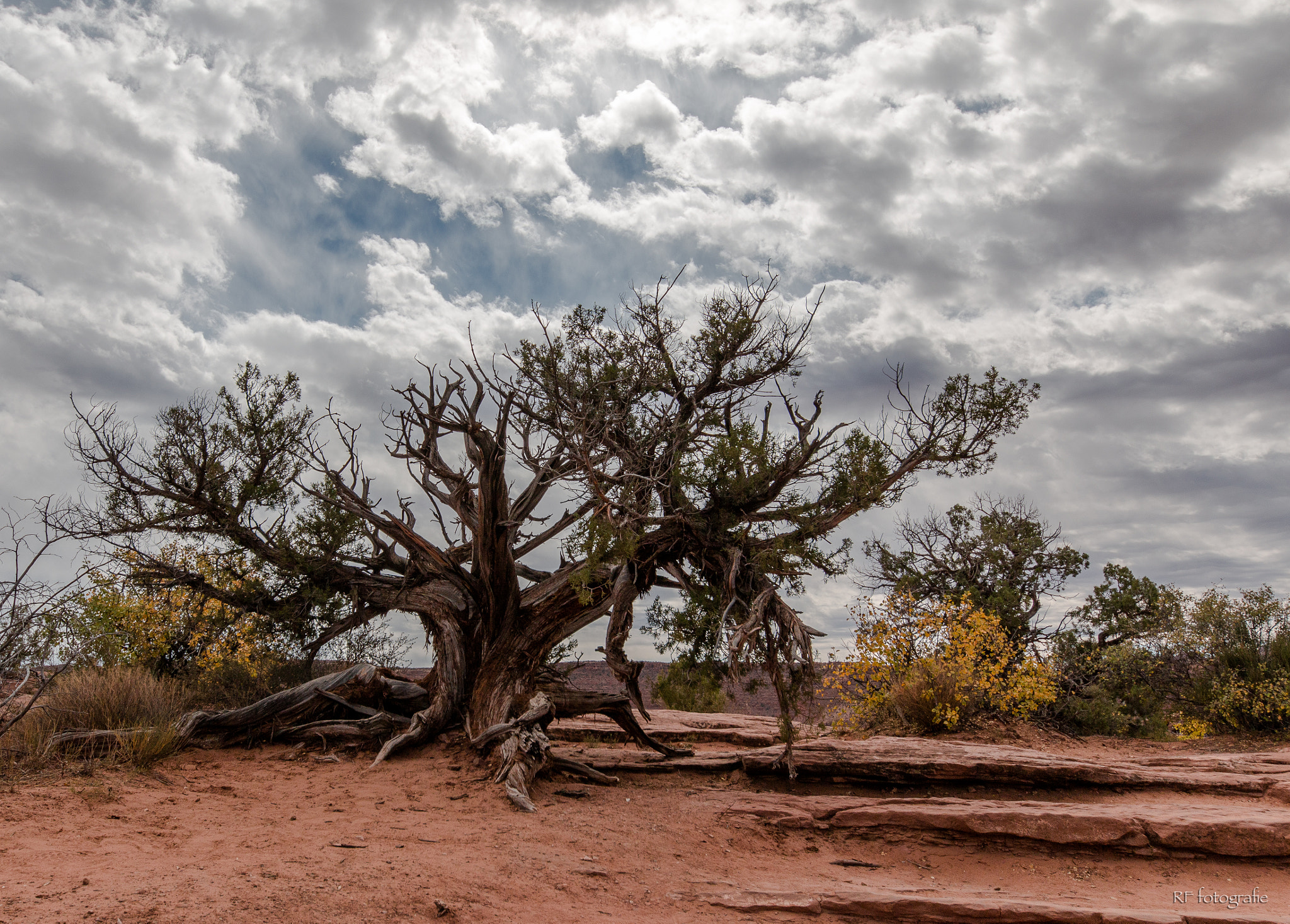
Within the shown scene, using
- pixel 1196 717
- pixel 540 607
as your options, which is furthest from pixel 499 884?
pixel 1196 717

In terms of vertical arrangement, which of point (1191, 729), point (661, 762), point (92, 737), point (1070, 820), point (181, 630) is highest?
point (181, 630)

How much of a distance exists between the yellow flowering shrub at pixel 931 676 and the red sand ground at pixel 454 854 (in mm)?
3797

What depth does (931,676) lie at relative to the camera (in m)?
13.5

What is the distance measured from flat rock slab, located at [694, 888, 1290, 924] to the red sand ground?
142mm

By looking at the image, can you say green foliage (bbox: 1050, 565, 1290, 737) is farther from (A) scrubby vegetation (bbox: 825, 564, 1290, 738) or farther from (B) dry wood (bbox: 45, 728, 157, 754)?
(B) dry wood (bbox: 45, 728, 157, 754)

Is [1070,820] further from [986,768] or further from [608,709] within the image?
[608,709]

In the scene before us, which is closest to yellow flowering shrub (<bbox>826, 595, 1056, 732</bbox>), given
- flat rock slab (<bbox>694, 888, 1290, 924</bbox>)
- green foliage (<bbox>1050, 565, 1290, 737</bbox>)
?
green foliage (<bbox>1050, 565, 1290, 737</bbox>)

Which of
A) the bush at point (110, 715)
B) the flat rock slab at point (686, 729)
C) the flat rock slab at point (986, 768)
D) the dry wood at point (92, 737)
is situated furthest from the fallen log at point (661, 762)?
the dry wood at point (92, 737)

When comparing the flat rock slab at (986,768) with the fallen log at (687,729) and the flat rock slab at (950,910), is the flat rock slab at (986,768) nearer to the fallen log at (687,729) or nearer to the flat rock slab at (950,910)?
the fallen log at (687,729)

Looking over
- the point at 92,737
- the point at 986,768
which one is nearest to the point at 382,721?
the point at 92,737

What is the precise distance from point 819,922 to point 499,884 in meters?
2.68

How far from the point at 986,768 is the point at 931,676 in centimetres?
376

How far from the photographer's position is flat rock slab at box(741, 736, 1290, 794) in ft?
32.3

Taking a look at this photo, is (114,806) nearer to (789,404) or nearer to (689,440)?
(689,440)
